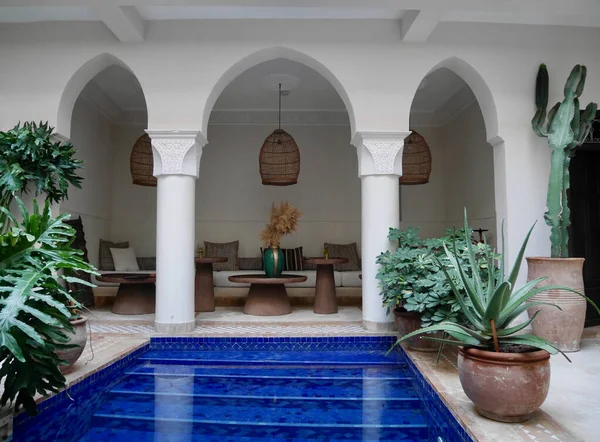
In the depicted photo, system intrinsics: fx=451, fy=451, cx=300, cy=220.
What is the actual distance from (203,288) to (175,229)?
176 centimetres

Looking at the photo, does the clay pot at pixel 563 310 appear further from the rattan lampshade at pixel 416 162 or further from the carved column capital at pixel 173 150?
the carved column capital at pixel 173 150

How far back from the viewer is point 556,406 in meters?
3.19

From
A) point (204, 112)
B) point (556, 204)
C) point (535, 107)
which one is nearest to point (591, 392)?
point (556, 204)

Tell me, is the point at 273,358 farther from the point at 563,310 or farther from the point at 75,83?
the point at 75,83

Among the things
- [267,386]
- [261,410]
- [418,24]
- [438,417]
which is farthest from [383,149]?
[261,410]

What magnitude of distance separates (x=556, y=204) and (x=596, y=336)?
175 centimetres

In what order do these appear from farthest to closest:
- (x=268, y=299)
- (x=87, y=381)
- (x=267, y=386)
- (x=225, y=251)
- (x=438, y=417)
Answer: (x=225, y=251), (x=268, y=299), (x=267, y=386), (x=87, y=381), (x=438, y=417)

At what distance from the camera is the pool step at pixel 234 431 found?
297 centimetres

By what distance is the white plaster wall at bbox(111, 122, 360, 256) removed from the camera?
385 inches

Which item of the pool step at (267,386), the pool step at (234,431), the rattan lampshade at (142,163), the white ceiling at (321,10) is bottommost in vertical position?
the pool step at (267,386)

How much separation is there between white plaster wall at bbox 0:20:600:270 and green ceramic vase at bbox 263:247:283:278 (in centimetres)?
230

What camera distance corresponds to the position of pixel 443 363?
437 centimetres

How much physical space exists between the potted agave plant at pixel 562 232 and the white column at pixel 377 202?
1.66 metres

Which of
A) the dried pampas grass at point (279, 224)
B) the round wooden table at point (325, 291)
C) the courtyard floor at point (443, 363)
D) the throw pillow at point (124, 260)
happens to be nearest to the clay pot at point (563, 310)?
the courtyard floor at point (443, 363)
